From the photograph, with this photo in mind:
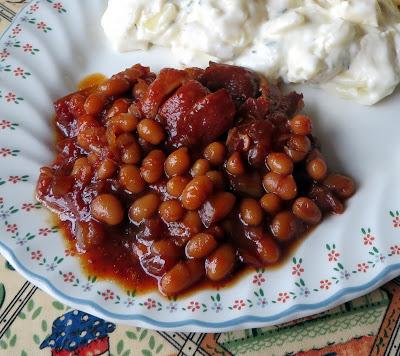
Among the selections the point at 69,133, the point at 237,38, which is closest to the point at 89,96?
the point at 69,133

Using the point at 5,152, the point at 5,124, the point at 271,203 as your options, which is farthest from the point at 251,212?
the point at 5,124

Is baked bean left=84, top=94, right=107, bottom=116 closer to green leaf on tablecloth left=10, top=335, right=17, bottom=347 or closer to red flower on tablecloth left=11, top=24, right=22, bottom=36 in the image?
red flower on tablecloth left=11, top=24, right=22, bottom=36

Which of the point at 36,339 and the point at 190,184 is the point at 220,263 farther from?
the point at 36,339

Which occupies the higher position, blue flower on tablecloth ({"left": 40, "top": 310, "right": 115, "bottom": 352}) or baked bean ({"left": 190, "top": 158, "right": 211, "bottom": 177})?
baked bean ({"left": 190, "top": 158, "right": 211, "bottom": 177})

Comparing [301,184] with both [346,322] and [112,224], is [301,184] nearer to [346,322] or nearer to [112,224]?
[346,322]

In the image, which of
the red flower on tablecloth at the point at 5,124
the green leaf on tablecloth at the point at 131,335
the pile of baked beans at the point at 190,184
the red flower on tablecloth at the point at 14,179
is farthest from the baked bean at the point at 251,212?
the red flower on tablecloth at the point at 5,124

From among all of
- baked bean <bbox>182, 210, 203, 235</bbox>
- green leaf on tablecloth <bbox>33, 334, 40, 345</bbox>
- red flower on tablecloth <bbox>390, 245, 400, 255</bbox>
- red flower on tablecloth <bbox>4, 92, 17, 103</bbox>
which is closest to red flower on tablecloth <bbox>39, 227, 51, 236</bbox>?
green leaf on tablecloth <bbox>33, 334, 40, 345</bbox>
